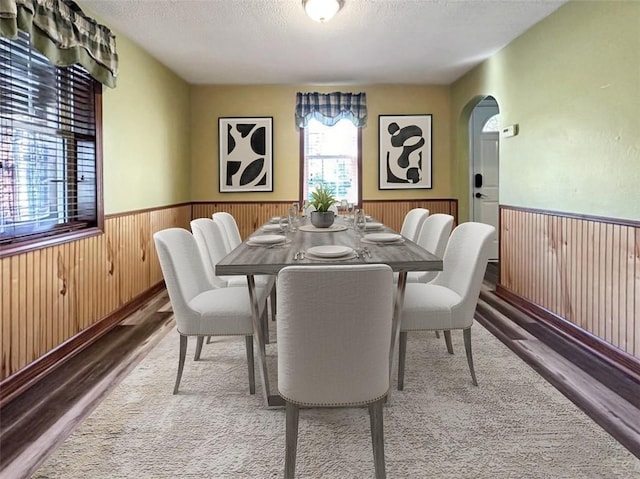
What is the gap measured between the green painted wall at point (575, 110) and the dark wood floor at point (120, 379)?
2.97ft

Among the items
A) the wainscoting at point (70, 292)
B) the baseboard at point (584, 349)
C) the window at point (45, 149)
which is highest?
the window at point (45, 149)

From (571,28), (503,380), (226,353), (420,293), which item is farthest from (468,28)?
(226,353)

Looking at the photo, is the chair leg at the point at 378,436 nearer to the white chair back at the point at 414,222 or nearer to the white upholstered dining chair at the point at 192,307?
the white upholstered dining chair at the point at 192,307

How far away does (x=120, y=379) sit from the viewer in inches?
97.9

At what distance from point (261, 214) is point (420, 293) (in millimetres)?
3788

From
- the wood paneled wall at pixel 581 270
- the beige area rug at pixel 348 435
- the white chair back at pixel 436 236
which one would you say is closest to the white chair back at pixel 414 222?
the white chair back at pixel 436 236

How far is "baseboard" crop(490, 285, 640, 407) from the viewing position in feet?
8.00

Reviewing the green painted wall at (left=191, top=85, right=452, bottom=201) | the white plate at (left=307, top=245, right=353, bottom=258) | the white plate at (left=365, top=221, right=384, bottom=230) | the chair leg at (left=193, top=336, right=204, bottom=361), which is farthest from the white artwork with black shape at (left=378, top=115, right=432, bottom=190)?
the white plate at (left=307, top=245, right=353, bottom=258)

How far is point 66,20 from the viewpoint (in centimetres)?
277

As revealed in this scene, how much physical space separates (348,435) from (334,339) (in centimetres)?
68

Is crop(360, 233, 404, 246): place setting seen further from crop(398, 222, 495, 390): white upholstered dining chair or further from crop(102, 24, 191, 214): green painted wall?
crop(102, 24, 191, 214): green painted wall

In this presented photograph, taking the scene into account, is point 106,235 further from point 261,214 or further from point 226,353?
point 261,214

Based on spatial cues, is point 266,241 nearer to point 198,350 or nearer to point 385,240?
point 385,240

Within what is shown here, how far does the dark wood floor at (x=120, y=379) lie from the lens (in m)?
1.87
